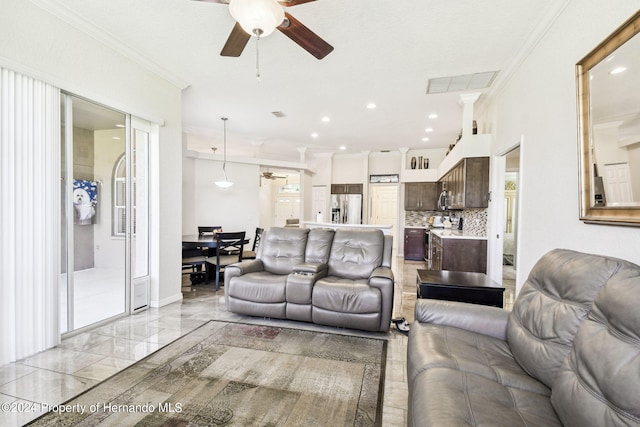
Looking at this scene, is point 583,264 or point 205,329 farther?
point 205,329

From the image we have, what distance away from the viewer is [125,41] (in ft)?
9.78

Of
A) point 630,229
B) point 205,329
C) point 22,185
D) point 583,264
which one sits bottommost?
point 205,329

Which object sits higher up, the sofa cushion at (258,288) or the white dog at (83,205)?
the white dog at (83,205)

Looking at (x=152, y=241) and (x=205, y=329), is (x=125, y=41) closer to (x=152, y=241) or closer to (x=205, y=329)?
(x=152, y=241)

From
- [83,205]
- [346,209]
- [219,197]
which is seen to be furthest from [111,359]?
[346,209]

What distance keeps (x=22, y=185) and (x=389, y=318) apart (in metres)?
3.36

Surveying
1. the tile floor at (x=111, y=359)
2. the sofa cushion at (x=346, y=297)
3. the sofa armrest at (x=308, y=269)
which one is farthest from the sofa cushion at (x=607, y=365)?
the sofa armrest at (x=308, y=269)

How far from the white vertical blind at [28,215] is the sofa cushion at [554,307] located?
3549mm

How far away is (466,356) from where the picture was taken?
4.84 feet

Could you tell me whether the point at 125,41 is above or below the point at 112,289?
above

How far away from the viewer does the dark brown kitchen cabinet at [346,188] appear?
28.7 ft

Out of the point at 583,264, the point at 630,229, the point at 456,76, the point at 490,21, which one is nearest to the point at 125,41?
the point at 490,21

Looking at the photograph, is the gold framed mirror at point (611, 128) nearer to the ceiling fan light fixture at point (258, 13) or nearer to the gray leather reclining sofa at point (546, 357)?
the gray leather reclining sofa at point (546, 357)

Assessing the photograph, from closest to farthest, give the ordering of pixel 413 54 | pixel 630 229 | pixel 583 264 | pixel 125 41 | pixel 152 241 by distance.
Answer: pixel 583 264 → pixel 630 229 → pixel 125 41 → pixel 413 54 → pixel 152 241
